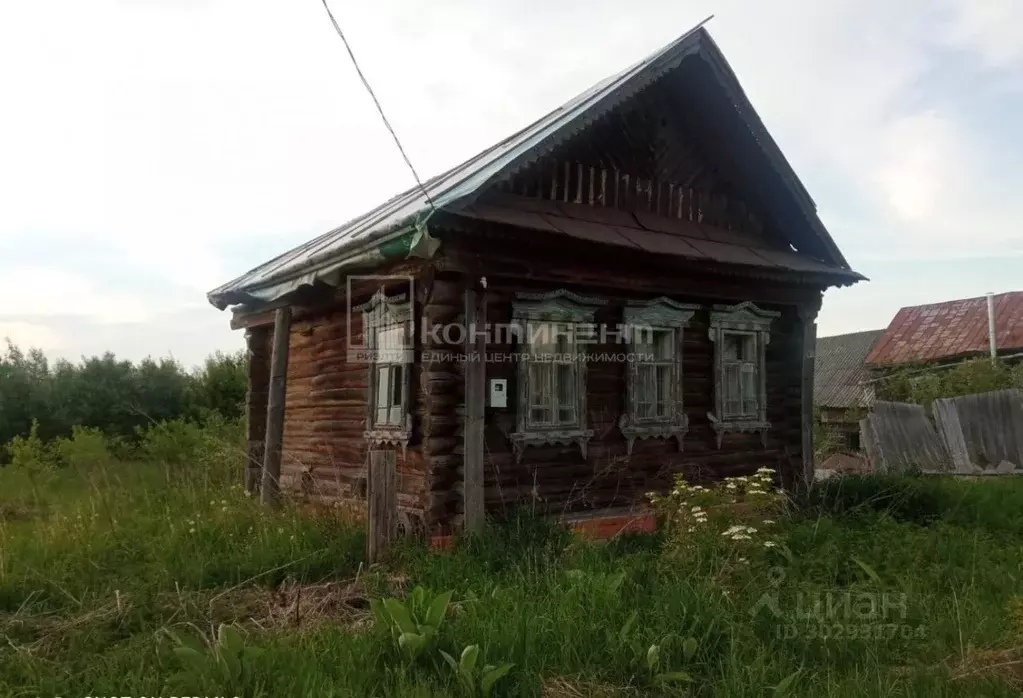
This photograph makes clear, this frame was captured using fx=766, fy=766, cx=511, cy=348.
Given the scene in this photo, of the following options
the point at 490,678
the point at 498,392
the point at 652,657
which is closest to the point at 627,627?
the point at 652,657

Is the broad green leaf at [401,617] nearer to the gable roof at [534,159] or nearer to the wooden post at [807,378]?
the gable roof at [534,159]

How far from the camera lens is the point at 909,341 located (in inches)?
1121

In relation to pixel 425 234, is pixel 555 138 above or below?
above

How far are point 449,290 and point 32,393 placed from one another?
610 inches

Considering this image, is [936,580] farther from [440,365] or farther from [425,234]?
[425,234]

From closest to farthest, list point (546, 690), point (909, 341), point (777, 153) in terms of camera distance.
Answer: point (546, 690), point (777, 153), point (909, 341)

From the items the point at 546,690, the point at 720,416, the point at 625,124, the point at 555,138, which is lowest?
the point at 546,690

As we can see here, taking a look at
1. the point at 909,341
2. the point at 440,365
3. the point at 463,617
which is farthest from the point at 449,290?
the point at 909,341

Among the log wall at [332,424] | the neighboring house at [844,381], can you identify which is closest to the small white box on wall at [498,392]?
the log wall at [332,424]

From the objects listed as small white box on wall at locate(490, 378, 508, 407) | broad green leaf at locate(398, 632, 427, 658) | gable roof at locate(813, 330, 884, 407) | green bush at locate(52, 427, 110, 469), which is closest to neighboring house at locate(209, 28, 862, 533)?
small white box on wall at locate(490, 378, 508, 407)

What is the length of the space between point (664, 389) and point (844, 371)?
2594 cm

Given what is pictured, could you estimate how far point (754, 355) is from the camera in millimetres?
9812

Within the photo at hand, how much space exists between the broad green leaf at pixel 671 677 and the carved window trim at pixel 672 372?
441cm

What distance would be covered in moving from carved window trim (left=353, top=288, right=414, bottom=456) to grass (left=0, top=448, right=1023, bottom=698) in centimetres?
103
